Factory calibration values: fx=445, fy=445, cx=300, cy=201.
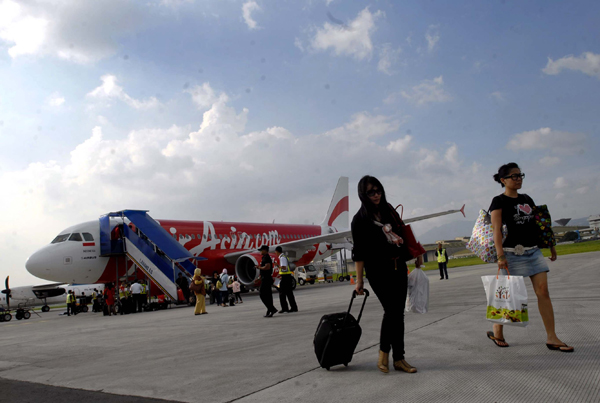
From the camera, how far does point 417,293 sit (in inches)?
150

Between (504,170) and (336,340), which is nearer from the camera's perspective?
(336,340)

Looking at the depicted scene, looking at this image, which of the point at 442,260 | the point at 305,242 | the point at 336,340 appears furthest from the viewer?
the point at 305,242

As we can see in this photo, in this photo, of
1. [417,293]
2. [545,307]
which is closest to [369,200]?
[417,293]

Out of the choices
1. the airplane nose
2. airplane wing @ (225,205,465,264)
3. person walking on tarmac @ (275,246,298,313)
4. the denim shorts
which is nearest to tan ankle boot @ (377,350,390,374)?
the denim shorts

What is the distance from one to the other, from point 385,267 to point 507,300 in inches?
43.6

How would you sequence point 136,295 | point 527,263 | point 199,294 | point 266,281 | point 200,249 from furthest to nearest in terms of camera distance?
point 200,249 < point 136,295 < point 199,294 < point 266,281 < point 527,263

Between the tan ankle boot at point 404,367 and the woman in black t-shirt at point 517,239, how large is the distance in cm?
116

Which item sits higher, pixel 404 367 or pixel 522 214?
pixel 522 214

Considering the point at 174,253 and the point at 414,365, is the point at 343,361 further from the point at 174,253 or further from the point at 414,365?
the point at 174,253

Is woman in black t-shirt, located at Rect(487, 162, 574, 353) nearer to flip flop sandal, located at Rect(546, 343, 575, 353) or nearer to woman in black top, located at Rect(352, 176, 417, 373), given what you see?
flip flop sandal, located at Rect(546, 343, 575, 353)

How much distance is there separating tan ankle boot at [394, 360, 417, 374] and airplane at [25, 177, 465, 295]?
574 inches

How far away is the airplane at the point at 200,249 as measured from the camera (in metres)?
15.8

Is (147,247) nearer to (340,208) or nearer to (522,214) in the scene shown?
(522,214)

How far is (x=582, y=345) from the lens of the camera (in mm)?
3859
